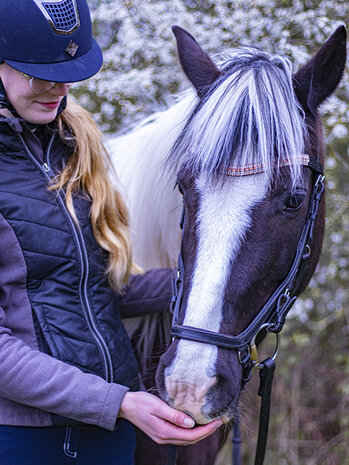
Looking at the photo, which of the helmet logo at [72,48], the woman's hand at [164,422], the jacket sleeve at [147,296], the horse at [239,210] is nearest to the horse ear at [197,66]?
the horse at [239,210]

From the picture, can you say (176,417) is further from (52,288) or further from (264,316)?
(52,288)

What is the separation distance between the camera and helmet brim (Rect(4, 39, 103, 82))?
1.73 meters

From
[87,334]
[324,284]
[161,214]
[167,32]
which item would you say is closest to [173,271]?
[161,214]

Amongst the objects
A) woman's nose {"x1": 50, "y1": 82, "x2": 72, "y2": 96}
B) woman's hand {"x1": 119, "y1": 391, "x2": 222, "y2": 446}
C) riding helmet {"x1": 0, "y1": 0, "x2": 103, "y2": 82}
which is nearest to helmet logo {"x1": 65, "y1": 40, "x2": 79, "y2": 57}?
riding helmet {"x1": 0, "y1": 0, "x2": 103, "y2": 82}

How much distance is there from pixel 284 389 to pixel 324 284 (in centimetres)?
123

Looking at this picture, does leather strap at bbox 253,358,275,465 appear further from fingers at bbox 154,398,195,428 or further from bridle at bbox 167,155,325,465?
fingers at bbox 154,398,195,428

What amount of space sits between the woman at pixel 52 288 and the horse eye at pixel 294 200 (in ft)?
2.41

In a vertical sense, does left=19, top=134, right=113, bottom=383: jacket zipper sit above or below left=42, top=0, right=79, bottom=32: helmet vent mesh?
below

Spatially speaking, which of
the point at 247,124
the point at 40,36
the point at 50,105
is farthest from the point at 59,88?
the point at 247,124

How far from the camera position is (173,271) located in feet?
7.62

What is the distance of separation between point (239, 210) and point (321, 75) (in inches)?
26.2

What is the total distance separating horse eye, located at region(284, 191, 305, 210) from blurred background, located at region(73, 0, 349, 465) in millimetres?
630

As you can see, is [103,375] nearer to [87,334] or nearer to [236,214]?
[87,334]

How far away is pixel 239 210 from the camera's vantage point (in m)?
1.62
